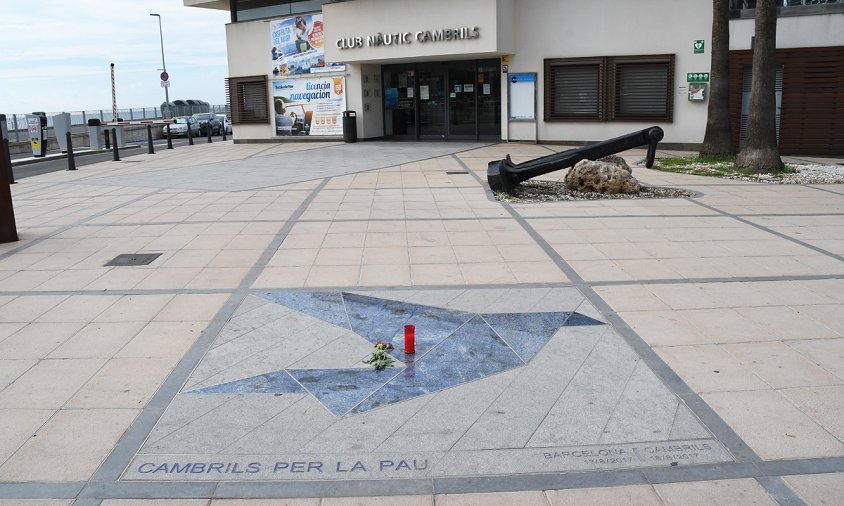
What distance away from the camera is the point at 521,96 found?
23266 millimetres

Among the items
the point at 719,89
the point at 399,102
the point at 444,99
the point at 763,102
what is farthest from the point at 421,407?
the point at 399,102

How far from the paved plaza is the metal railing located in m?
27.7

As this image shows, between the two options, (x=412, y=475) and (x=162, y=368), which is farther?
(x=162, y=368)

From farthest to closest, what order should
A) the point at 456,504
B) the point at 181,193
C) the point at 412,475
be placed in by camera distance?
1. the point at 181,193
2. the point at 412,475
3. the point at 456,504

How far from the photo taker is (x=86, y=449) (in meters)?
4.11

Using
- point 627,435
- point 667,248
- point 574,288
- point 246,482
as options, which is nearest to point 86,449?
point 246,482

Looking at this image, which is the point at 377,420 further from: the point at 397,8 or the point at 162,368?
the point at 397,8

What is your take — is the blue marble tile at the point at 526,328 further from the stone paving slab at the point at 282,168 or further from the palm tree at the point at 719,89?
the palm tree at the point at 719,89

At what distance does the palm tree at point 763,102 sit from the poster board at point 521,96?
8.57 m

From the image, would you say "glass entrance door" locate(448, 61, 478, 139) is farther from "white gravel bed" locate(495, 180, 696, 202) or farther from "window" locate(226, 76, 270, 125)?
"white gravel bed" locate(495, 180, 696, 202)

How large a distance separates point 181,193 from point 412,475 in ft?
39.6

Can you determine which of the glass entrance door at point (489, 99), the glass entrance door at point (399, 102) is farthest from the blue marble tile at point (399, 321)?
the glass entrance door at point (399, 102)

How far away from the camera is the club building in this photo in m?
19.4

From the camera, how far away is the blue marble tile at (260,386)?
486 centimetres
